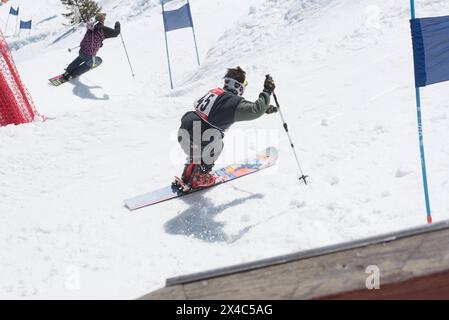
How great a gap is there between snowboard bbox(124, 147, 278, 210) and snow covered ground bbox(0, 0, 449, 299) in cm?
15

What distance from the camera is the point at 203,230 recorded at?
573cm

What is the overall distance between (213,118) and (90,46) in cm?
1128

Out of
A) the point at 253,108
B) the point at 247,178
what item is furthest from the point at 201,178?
the point at 253,108

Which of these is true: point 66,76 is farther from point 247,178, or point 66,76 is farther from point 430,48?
point 430,48

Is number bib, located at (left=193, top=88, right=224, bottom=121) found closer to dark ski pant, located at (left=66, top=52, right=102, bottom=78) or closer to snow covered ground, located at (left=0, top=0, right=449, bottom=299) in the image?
snow covered ground, located at (left=0, top=0, right=449, bottom=299)

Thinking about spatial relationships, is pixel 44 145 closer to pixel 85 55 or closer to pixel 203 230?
pixel 203 230

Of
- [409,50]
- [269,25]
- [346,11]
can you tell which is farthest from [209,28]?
[409,50]

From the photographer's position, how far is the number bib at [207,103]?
5.91 metres

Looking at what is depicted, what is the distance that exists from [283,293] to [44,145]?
23.3 ft

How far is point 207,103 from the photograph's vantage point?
235 inches

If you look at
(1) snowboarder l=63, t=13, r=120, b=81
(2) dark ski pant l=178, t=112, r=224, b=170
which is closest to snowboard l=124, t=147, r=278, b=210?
(2) dark ski pant l=178, t=112, r=224, b=170

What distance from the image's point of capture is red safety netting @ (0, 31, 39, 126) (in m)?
10.6

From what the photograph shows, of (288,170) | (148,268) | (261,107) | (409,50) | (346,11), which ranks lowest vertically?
(148,268)

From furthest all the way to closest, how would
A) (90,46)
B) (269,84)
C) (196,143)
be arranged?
(90,46), (196,143), (269,84)
